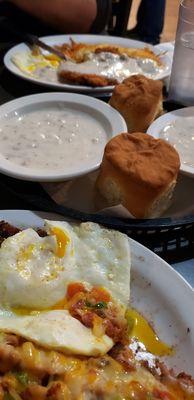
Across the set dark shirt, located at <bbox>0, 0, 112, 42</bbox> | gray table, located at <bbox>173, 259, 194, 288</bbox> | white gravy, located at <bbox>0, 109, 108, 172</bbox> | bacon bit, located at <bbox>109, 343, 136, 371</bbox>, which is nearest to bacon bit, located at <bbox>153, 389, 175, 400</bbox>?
bacon bit, located at <bbox>109, 343, 136, 371</bbox>

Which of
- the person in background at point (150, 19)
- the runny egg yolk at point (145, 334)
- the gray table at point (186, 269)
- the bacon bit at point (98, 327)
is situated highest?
the bacon bit at point (98, 327)

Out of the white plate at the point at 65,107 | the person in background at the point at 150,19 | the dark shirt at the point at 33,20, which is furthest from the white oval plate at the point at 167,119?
the person in background at the point at 150,19

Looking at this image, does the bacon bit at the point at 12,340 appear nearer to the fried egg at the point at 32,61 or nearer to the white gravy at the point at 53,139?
the white gravy at the point at 53,139

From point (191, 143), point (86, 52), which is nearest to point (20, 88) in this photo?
point (86, 52)

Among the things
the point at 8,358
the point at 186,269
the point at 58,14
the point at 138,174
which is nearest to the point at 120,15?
the point at 58,14

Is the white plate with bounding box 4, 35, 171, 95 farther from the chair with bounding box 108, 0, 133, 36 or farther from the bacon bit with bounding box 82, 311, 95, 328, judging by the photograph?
the bacon bit with bounding box 82, 311, 95, 328
